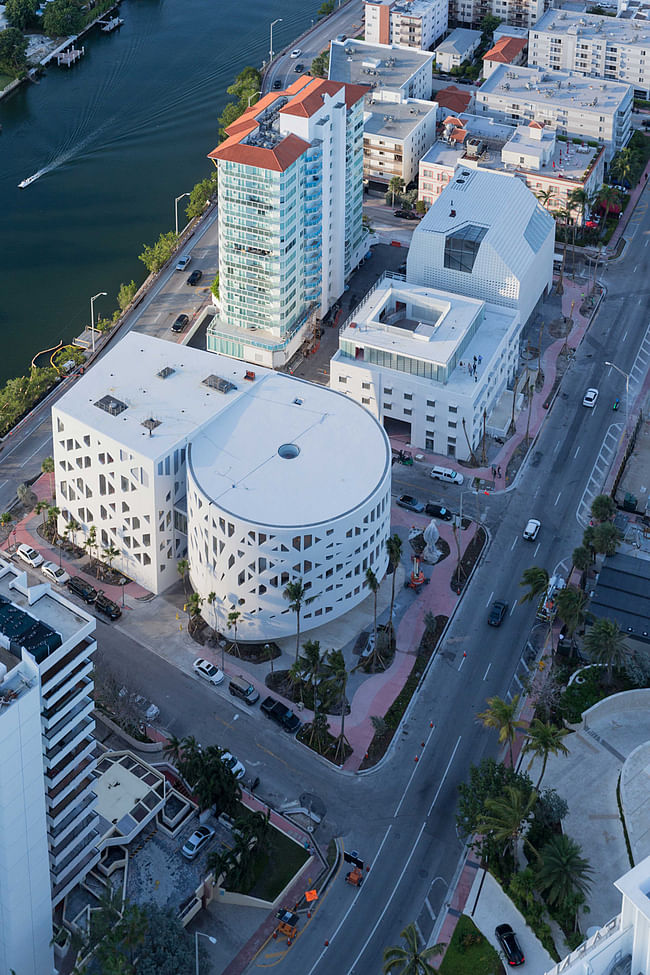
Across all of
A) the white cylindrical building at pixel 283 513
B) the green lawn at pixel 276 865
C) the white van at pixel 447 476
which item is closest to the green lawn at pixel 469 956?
the green lawn at pixel 276 865

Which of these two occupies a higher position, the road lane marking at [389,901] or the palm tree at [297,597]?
the palm tree at [297,597]

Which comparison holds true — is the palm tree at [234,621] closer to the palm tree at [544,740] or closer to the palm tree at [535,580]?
the palm tree at [535,580]

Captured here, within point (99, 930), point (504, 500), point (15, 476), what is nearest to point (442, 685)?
point (504, 500)

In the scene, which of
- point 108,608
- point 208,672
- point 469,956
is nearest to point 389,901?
point 469,956

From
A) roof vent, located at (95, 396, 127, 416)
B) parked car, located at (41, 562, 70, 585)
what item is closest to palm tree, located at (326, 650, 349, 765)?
parked car, located at (41, 562, 70, 585)

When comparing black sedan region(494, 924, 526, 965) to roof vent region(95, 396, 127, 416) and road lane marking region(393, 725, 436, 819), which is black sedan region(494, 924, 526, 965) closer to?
road lane marking region(393, 725, 436, 819)

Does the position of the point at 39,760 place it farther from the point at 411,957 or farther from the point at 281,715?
the point at 281,715

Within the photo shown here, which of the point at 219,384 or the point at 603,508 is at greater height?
the point at 219,384
